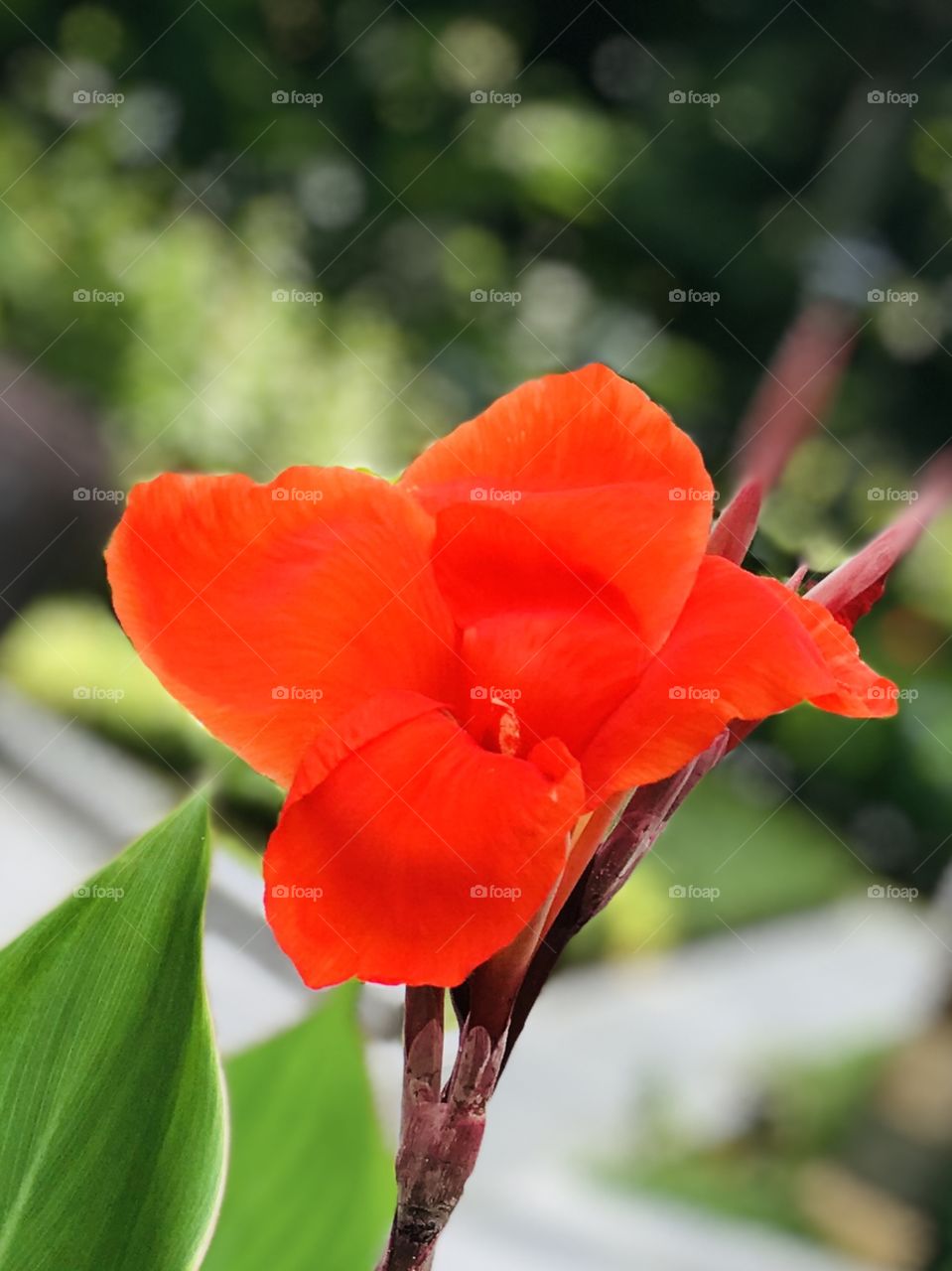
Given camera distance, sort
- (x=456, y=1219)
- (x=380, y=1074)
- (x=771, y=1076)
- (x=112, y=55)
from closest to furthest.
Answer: (x=380, y=1074), (x=456, y=1219), (x=771, y=1076), (x=112, y=55)

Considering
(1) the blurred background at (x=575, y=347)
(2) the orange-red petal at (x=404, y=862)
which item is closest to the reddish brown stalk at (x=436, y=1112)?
→ (2) the orange-red petal at (x=404, y=862)

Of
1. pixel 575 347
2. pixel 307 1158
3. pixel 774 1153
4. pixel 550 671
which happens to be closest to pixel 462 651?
pixel 550 671

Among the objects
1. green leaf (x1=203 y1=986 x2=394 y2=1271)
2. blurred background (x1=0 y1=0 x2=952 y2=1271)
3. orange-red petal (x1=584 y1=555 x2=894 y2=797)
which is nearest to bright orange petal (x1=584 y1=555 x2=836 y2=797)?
orange-red petal (x1=584 y1=555 x2=894 y2=797)

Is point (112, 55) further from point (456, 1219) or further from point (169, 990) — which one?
point (169, 990)

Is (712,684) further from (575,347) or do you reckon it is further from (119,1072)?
(575,347)

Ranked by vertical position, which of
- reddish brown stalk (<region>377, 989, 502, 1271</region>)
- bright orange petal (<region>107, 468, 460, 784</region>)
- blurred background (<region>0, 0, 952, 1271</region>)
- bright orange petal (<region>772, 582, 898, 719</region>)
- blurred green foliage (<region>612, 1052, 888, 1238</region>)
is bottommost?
blurred green foliage (<region>612, 1052, 888, 1238</region>)

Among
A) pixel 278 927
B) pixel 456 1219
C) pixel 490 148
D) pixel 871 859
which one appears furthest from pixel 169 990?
pixel 490 148

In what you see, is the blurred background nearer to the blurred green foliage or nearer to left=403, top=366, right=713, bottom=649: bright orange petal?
the blurred green foliage
